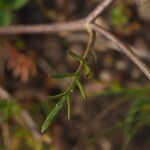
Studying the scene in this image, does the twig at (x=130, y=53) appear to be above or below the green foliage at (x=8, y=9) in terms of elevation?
→ below

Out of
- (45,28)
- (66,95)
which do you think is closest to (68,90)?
(66,95)

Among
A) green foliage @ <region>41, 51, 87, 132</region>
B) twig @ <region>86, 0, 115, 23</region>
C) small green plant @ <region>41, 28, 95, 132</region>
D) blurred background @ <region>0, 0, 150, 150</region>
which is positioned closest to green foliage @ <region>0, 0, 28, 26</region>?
blurred background @ <region>0, 0, 150, 150</region>

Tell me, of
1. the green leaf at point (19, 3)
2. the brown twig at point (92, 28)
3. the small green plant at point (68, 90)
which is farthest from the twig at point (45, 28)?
the small green plant at point (68, 90)

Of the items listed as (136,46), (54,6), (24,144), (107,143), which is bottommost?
(107,143)

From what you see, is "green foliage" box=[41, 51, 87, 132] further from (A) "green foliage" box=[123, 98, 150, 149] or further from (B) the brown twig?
(A) "green foliage" box=[123, 98, 150, 149]

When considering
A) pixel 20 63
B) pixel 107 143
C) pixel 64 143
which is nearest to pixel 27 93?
pixel 20 63

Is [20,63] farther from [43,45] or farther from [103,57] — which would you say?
[103,57]

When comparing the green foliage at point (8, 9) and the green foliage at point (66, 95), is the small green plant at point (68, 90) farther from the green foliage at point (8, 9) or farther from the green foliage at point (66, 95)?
the green foliage at point (8, 9)

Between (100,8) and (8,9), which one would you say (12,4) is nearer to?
(8,9)
